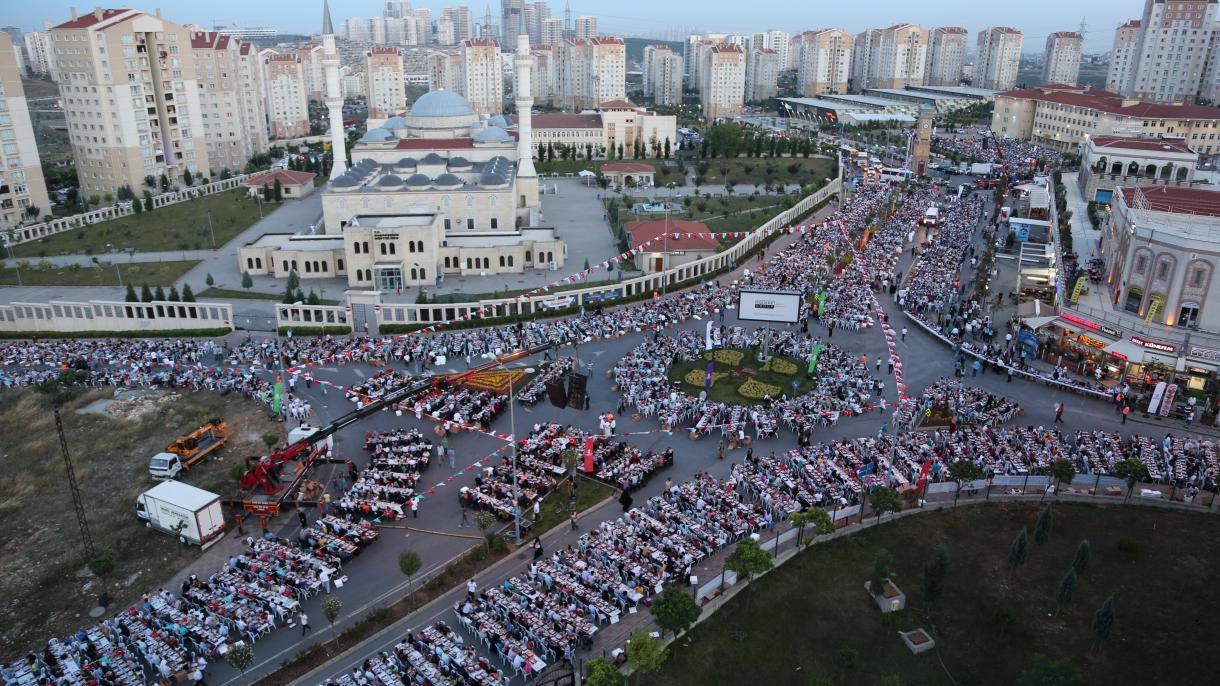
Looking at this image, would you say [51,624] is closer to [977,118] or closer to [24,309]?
[24,309]

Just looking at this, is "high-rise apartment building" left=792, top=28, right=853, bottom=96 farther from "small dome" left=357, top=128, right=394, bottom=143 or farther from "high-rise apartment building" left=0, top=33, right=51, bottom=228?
"high-rise apartment building" left=0, top=33, right=51, bottom=228

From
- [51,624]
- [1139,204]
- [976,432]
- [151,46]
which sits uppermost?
[151,46]

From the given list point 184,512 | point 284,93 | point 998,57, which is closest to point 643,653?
point 184,512

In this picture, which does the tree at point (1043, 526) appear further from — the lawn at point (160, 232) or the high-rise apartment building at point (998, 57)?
the high-rise apartment building at point (998, 57)

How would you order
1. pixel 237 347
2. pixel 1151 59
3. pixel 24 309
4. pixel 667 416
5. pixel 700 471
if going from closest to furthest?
pixel 700 471 → pixel 667 416 → pixel 237 347 → pixel 24 309 → pixel 1151 59

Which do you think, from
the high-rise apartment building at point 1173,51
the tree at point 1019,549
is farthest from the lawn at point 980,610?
the high-rise apartment building at point 1173,51

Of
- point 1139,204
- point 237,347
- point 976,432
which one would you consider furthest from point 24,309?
point 1139,204

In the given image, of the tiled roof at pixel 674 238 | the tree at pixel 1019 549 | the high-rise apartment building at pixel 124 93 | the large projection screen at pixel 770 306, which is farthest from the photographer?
the high-rise apartment building at pixel 124 93
